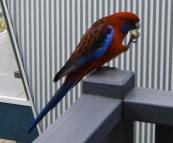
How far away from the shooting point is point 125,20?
1.42 meters

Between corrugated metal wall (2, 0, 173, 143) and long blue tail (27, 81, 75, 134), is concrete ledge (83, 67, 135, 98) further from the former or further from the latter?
corrugated metal wall (2, 0, 173, 143)

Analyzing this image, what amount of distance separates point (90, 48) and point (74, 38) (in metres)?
1.44

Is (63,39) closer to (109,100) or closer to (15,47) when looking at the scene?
(15,47)

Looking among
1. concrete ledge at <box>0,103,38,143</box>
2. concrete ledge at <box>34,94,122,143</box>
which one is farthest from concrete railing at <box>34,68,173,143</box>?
concrete ledge at <box>0,103,38,143</box>

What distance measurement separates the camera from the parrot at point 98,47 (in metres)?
1.23

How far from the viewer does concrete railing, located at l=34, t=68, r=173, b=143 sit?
74cm

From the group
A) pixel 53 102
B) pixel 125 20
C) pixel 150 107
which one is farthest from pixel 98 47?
pixel 150 107

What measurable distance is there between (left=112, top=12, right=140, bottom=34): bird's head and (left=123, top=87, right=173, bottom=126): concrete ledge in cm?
59

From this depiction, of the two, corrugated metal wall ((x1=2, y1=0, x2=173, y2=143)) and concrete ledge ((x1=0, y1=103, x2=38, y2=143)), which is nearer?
corrugated metal wall ((x1=2, y1=0, x2=173, y2=143))

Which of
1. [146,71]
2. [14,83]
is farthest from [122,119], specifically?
[14,83]

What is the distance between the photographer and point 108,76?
0.88 meters

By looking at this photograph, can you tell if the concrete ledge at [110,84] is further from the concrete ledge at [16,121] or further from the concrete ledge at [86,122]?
the concrete ledge at [16,121]

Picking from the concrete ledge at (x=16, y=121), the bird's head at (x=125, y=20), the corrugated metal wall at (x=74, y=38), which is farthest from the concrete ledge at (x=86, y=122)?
the concrete ledge at (x=16, y=121)

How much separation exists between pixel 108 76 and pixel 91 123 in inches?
7.5
